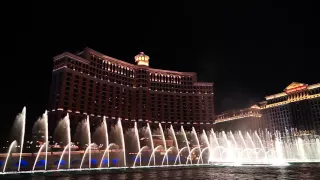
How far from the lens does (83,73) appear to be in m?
114

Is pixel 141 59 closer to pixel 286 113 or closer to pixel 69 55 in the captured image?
pixel 69 55

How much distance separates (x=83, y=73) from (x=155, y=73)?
43343 millimetres

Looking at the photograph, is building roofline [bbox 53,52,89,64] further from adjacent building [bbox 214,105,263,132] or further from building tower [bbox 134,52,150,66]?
adjacent building [bbox 214,105,263,132]

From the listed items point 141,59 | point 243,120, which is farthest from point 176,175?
point 243,120

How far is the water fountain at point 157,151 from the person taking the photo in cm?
5116

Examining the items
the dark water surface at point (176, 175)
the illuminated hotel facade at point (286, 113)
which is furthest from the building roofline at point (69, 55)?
the illuminated hotel facade at point (286, 113)

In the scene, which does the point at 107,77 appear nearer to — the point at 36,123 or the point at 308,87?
the point at 36,123

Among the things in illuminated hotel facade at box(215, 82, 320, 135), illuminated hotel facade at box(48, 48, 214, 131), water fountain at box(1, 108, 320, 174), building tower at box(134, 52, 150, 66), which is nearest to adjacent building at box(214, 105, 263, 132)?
illuminated hotel facade at box(215, 82, 320, 135)

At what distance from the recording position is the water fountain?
168 feet

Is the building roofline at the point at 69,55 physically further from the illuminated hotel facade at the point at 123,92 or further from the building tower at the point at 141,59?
the building tower at the point at 141,59

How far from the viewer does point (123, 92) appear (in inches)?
5143

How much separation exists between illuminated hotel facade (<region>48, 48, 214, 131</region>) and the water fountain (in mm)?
6911

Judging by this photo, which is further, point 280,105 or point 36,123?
point 280,105

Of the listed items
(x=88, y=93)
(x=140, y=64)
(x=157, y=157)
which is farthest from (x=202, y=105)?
(x=157, y=157)
